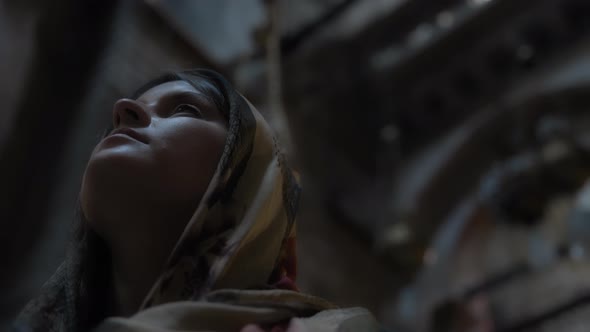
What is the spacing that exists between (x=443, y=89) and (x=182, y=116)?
686cm

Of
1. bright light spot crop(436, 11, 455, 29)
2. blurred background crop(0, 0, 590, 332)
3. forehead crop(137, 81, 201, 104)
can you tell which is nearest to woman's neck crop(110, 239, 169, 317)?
forehead crop(137, 81, 201, 104)

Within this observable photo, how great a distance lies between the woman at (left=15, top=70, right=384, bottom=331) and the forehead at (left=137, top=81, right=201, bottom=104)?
11mm

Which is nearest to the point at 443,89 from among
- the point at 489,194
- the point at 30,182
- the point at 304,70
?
the point at 489,194

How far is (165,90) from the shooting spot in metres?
1.31

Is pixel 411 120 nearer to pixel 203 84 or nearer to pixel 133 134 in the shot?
pixel 203 84

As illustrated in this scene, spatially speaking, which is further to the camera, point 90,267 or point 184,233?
point 90,267

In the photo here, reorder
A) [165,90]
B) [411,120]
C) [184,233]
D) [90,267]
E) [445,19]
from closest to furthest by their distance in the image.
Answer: [184,233] < [90,267] < [165,90] < [445,19] < [411,120]

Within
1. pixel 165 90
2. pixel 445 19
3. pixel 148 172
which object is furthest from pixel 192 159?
pixel 445 19

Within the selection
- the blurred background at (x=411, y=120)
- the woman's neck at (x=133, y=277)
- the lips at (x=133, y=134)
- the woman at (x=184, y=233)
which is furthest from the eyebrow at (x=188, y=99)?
the blurred background at (x=411, y=120)

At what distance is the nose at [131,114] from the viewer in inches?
48.2

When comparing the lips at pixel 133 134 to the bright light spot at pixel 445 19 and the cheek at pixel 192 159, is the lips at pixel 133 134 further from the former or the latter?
the bright light spot at pixel 445 19

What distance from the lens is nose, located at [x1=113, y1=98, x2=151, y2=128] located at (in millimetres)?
1224

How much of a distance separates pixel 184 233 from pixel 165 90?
32 centimetres

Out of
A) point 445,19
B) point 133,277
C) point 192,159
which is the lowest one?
point 445,19
